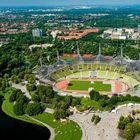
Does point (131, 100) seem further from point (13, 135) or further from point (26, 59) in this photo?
point (26, 59)

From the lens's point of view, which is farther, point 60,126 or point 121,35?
point 121,35

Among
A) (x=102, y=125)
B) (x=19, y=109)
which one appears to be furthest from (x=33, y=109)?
(x=102, y=125)

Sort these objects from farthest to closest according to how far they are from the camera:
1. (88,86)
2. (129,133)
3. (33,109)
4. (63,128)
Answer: (88,86), (33,109), (63,128), (129,133)

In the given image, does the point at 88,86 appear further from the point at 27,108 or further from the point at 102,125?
the point at 102,125

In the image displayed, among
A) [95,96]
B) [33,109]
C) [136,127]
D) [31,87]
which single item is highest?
[136,127]

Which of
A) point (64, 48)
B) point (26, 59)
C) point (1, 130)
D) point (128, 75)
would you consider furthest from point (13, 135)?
point (64, 48)

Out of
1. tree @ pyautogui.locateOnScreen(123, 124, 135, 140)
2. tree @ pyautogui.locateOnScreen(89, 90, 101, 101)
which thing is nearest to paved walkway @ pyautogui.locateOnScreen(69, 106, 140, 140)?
tree @ pyautogui.locateOnScreen(123, 124, 135, 140)
